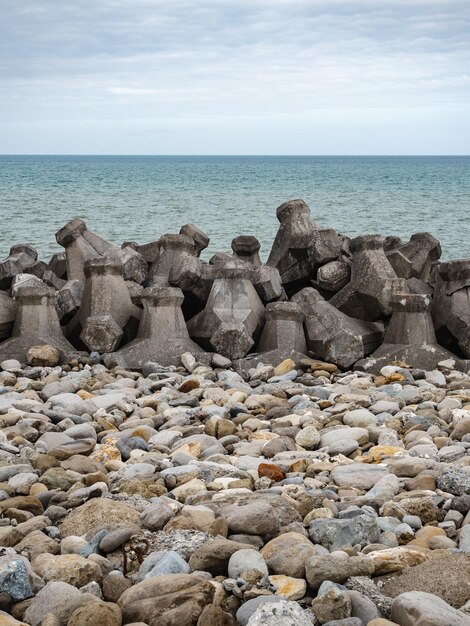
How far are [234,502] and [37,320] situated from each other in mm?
3873

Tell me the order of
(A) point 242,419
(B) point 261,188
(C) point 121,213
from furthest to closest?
(B) point 261,188 < (C) point 121,213 < (A) point 242,419

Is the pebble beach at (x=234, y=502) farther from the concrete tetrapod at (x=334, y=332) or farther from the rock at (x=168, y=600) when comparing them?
the concrete tetrapod at (x=334, y=332)

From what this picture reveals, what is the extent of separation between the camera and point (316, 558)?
3.09 meters

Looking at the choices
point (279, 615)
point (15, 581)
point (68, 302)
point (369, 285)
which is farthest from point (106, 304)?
point (279, 615)

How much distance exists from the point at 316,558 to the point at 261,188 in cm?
4322

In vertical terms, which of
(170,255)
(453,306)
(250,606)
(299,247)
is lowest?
(250,606)

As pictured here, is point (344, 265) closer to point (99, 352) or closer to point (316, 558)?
point (99, 352)

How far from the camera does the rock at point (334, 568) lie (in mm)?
3023

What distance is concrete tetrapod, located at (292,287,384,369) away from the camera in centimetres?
688

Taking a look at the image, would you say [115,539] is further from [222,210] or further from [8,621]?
[222,210]

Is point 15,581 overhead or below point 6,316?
below

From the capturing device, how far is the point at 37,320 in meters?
7.17

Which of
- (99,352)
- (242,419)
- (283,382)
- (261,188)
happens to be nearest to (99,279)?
(99,352)

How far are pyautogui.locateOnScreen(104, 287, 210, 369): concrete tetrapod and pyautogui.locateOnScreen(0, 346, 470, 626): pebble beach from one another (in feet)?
1.72
